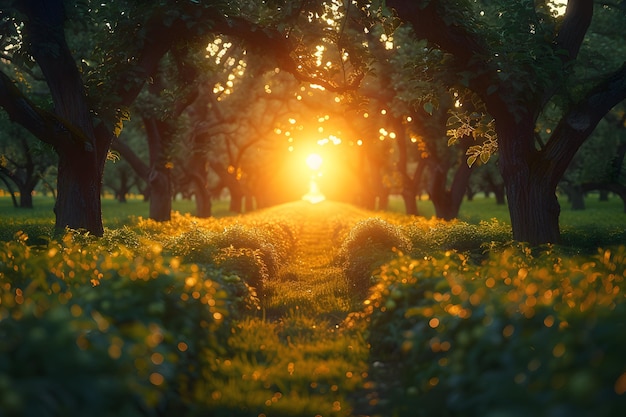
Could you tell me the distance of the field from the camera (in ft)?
11.8

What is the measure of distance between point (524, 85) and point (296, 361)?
7252mm

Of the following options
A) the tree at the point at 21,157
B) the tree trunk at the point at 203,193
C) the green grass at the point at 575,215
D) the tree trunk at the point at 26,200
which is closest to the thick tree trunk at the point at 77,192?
the green grass at the point at 575,215

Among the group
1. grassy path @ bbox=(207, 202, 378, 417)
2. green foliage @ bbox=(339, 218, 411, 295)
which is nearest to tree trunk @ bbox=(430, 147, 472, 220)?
green foliage @ bbox=(339, 218, 411, 295)

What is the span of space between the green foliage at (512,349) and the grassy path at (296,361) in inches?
23.8

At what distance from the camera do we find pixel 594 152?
3719 centimetres

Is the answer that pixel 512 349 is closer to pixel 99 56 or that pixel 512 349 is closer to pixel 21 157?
pixel 99 56

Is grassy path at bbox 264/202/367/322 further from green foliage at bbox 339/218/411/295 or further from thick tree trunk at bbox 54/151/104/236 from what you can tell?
thick tree trunk at bbox 54/151/104/236

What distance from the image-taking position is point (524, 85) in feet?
35.4

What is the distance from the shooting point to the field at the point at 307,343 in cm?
360

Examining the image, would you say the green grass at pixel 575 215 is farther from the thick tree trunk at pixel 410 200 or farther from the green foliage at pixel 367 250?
the green foliage at pixel 367 250

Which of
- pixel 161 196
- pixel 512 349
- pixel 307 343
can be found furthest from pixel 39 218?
pixel 512 349

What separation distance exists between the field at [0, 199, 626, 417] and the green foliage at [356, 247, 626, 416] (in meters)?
0.02

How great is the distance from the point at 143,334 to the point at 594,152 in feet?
128

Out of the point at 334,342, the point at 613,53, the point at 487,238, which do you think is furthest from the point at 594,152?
the point at 334,342
